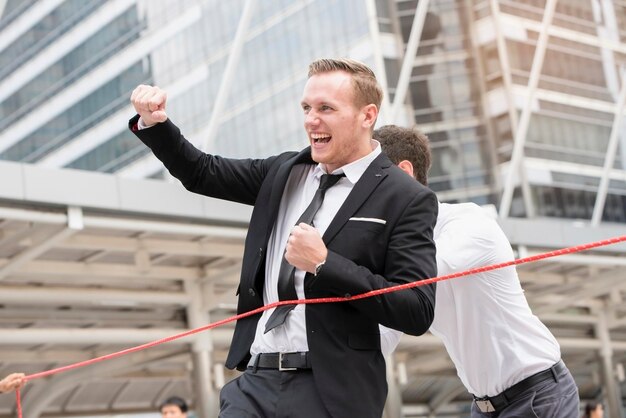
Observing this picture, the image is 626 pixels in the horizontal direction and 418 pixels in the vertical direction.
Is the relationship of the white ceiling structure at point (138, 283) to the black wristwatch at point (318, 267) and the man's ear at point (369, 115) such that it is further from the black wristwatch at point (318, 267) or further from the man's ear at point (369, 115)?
the black wristwatch at point (318, 267)

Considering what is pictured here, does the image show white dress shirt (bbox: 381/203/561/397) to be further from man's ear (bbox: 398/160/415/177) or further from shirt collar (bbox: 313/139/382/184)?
shirt collar (bbox: 313/139/382/184)

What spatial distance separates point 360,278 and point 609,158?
30545 millimetres

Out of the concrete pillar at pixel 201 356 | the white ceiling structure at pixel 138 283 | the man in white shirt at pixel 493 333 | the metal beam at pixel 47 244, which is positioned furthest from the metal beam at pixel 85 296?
the man in white shirt at pixel 493 333

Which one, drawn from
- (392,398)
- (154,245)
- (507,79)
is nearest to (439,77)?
(507,79)

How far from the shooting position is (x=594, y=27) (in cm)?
3328

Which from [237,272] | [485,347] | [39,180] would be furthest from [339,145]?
[237,272]

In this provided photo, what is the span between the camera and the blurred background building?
22.4 m

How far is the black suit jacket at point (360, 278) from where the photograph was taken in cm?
295

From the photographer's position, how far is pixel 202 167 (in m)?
3.48

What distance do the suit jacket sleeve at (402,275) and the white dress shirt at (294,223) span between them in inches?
6.1

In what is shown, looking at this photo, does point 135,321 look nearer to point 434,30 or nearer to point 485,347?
point 434,30

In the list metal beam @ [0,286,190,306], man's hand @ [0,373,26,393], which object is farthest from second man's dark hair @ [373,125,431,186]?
metal beam @ [0,286,190,306]

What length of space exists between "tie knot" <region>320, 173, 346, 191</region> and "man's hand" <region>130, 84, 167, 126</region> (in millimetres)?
486

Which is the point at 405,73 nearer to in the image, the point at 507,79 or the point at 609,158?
the point at 507,79
